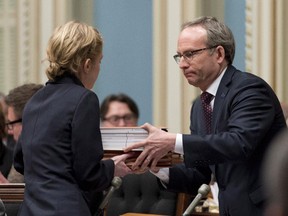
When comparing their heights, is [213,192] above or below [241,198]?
below

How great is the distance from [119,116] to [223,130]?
285 centimetres

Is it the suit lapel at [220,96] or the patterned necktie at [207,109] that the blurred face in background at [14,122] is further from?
the suit lapel at [220,96]

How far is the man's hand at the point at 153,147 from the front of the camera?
8.02 ft

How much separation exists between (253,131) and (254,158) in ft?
0.48

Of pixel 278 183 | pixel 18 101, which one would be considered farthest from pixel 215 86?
pixel 278 183

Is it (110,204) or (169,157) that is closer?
(169,157)

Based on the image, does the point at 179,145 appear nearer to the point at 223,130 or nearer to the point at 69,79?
the point at 223,130

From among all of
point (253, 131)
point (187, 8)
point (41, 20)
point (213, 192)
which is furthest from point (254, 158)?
point (41, 20)

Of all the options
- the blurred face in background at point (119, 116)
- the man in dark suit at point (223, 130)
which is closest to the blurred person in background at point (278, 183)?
the man in dark suit at point (223, 130)

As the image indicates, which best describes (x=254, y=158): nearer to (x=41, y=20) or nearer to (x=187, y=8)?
(x=187, y=8)

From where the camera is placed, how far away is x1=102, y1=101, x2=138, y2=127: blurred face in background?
5.40 metres

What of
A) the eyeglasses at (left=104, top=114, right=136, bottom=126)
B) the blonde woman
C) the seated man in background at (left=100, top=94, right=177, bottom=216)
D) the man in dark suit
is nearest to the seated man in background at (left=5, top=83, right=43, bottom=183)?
the seated man in background at (left=100, top=94, right=177, bottom=216)

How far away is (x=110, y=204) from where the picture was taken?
392 cm

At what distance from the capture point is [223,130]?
2.61 meters
